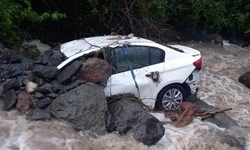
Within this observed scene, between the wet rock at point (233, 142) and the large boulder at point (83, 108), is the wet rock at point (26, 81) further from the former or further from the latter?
the wet rock at point (233, 142)

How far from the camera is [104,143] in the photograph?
515 cm

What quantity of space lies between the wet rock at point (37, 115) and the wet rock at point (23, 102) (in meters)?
0.12

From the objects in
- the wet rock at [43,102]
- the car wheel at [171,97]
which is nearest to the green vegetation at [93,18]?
the car wheel at [171,97]

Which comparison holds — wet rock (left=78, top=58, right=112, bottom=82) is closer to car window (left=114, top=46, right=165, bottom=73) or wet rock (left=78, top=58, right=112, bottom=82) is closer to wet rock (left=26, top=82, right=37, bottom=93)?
car window (left=114, top=46, right=165, bottom=73)

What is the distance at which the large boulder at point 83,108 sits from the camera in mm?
5223

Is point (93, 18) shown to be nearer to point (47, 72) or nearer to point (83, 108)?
point (47, 72)

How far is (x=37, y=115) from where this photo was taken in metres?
5.13

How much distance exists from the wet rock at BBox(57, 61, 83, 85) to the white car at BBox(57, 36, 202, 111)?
0.45ft

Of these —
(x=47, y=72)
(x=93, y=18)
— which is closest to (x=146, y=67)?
(x=47, y=72)

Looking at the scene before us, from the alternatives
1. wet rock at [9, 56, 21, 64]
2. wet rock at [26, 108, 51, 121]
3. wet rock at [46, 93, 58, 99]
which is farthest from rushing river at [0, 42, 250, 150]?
wet rock at [9, 56, 21, 64]

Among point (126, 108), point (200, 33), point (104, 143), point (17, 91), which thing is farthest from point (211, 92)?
point (200, 33)

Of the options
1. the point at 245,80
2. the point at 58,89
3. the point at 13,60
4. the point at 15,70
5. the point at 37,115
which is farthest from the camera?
the point at 245,80

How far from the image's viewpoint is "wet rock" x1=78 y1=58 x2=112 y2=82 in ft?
18.3

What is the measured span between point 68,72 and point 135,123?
4.93 ft
